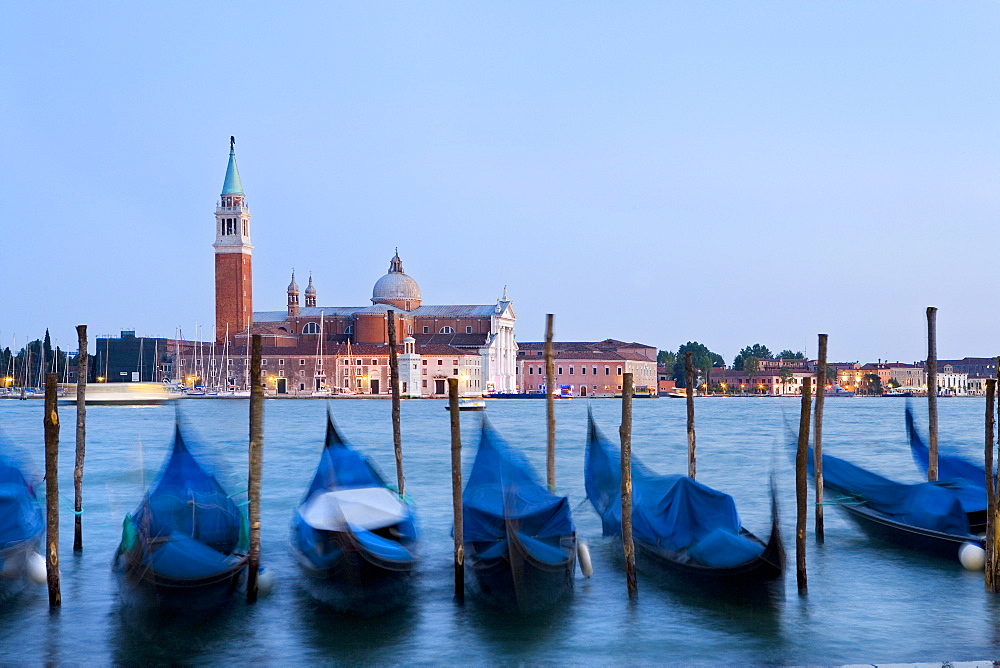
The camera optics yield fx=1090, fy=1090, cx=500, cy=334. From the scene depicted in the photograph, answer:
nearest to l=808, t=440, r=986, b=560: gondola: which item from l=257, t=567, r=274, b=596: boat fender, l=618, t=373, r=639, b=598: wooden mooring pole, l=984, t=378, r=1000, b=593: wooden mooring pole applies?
l=984, t=378, r=1000, b=593: wooden mooring pole

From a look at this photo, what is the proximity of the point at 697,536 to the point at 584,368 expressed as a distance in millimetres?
56017

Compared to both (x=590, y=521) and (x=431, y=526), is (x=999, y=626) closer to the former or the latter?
(x=590, y=521)

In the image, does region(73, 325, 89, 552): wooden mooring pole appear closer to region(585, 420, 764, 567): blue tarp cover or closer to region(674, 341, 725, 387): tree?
region(585, 420, 764, 567): blue tarp cover

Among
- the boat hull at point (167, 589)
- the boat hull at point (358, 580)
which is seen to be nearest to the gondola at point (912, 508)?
the boat hull at point (358, 580)

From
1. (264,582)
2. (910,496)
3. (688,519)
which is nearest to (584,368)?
(910,496)

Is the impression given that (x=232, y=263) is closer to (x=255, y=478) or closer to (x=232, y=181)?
(x=232, y=181)

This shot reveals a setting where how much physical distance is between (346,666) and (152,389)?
37635 mm

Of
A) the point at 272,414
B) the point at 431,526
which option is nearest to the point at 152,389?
the point at 272,414

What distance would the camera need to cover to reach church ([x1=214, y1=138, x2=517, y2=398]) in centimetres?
5266

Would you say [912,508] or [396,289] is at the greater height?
[396,289]

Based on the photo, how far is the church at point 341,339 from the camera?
173ft

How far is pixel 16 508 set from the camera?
6750mm

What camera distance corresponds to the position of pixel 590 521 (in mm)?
9445

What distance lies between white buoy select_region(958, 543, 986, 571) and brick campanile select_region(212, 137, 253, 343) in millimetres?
47890
